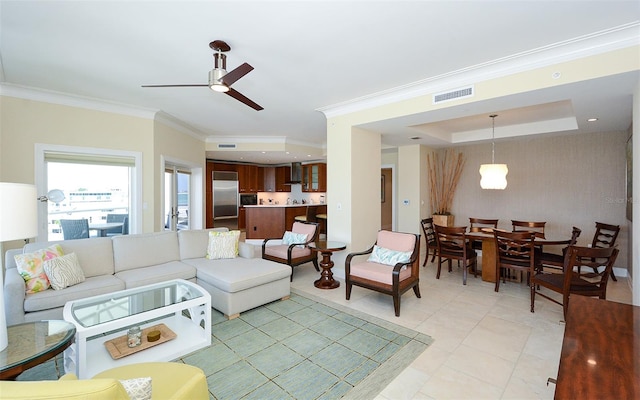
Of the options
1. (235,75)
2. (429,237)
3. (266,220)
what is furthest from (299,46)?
(266,220)

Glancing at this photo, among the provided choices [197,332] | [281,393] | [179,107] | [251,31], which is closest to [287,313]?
[197,332]

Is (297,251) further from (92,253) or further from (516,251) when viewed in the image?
(516,251)

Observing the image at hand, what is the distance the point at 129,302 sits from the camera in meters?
2.68

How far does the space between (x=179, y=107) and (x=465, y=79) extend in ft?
13.6

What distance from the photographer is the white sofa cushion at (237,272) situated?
3260 millimetres

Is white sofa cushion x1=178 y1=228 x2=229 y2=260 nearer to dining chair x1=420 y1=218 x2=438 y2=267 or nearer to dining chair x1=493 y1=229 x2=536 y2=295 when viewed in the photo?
dining chair x1=420 y1=218 x2=438 y2=267

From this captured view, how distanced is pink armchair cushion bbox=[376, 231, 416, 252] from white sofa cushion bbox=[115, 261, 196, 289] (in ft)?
8.30

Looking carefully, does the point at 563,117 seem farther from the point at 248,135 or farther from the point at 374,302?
the point at 248,135

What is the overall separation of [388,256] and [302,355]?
5.62 ft

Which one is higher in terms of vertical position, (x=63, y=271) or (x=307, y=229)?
(x=307, y=229)

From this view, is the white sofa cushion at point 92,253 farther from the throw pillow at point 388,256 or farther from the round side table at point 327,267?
the throw pillow at point 388,256

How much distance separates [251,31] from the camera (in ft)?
7.96

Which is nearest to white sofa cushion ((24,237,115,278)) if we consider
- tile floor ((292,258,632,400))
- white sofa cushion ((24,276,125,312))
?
white sofa cushion ((24,276,125,312))

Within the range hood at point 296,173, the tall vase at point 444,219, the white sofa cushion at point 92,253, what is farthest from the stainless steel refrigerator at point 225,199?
the tall vase at point 444,219
